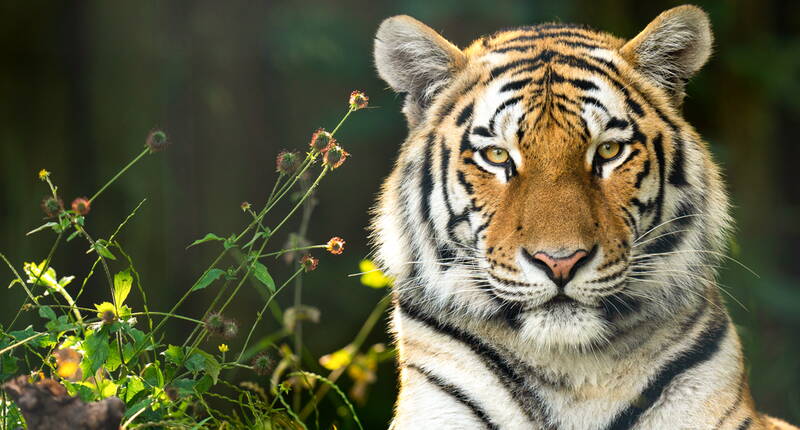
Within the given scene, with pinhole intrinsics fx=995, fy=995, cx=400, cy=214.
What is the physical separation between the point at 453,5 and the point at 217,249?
74.9 inches

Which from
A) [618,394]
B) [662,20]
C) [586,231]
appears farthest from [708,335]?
[662,20]

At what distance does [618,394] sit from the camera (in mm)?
2373

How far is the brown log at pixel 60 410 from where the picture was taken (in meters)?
1.97

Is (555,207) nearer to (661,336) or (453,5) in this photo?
(661,336)

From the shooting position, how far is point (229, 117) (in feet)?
16.0

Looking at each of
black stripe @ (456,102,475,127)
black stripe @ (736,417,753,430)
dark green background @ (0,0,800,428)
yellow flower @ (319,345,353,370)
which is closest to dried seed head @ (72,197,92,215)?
black stripe @ (456,102,475,127)

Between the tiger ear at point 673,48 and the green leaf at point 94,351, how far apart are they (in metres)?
1.47

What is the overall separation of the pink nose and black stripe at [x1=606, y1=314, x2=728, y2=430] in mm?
368

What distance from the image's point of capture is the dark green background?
15.0 ft

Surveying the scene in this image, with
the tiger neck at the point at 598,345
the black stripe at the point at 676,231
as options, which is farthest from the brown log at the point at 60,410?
the black stripe at the point at 676,231

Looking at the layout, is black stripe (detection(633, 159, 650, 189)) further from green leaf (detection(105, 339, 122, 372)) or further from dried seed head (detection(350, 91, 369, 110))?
green leaf (detection(105, 339, 122, 372))

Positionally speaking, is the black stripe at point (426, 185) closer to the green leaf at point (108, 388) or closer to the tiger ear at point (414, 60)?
the tiger ear at point (414, 60)

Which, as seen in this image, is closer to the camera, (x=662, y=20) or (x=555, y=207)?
(x=555, y=207)

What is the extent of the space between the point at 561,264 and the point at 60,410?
110 cm
